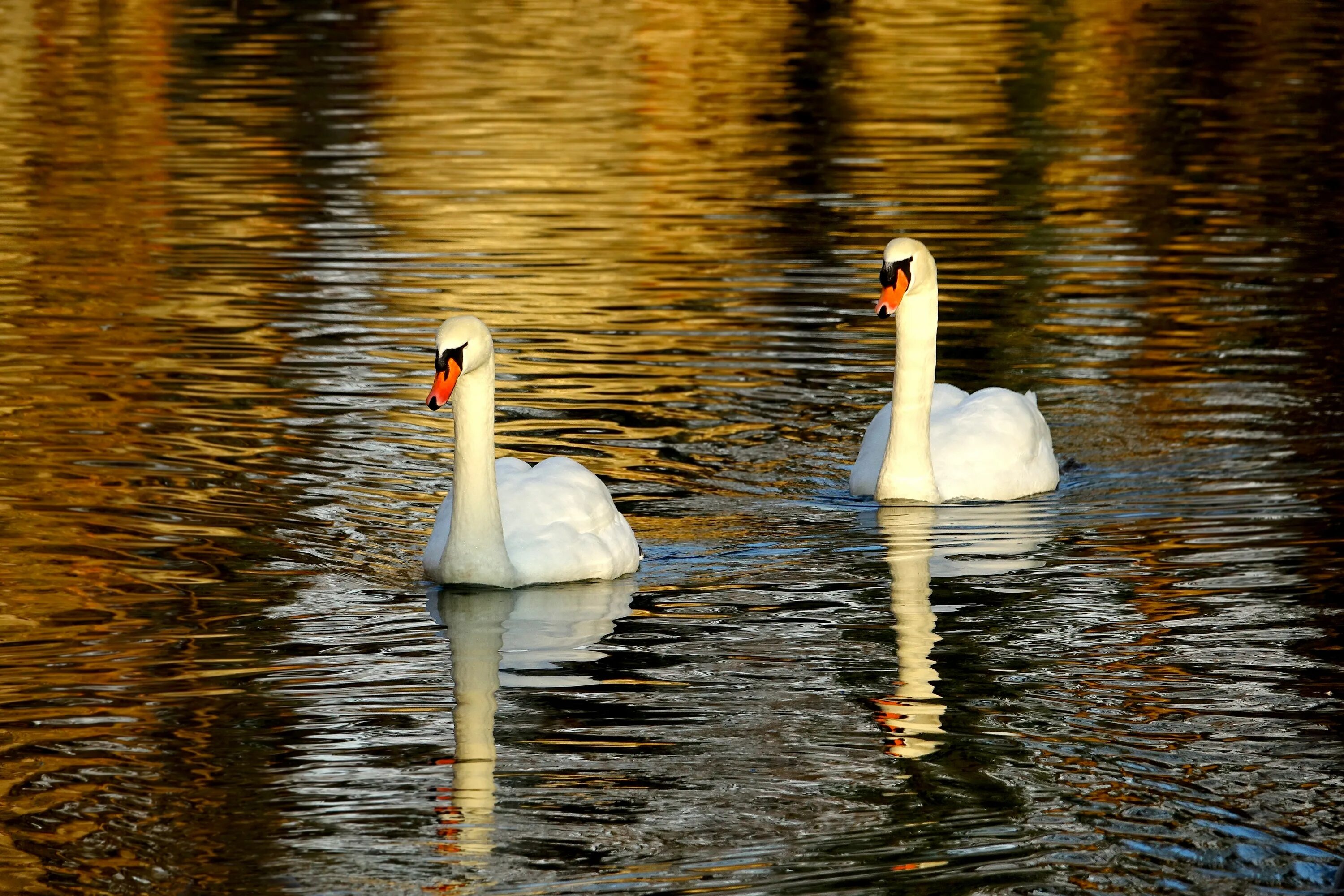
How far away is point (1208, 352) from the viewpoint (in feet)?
51.3

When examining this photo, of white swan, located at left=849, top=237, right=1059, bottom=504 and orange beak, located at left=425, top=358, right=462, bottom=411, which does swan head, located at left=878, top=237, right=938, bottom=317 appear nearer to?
white swan, located at left=849, top=237, right=1059, bottom=504

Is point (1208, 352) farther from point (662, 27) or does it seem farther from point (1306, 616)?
point (662, 27)

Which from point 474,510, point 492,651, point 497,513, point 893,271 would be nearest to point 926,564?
point 893,271

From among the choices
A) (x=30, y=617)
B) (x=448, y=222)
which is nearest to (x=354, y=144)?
(x=448, y=222)

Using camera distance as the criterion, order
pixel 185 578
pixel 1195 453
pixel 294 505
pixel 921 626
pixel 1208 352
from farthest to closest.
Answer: pixel 1208 352 < pixel 1195 453 < pixel 294 505 < pixel 185 578 < pixel 921 626

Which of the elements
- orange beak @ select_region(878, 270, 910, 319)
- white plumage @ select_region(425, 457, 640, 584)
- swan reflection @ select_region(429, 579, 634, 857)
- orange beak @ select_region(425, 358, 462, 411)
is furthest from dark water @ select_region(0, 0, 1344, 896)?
orange beak @ select_region(878, 270, 910, 319)

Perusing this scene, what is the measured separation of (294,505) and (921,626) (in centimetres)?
364

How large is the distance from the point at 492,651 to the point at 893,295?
3748mm

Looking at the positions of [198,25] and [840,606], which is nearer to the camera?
[840,606]

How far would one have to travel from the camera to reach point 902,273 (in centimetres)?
1231

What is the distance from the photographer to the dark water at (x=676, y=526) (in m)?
7.36

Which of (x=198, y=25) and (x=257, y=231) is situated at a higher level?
(x=198, y=25)

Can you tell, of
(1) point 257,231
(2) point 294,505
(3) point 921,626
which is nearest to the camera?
(3) point 921,626

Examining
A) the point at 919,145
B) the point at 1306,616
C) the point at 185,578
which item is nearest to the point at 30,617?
the point at 185,578
